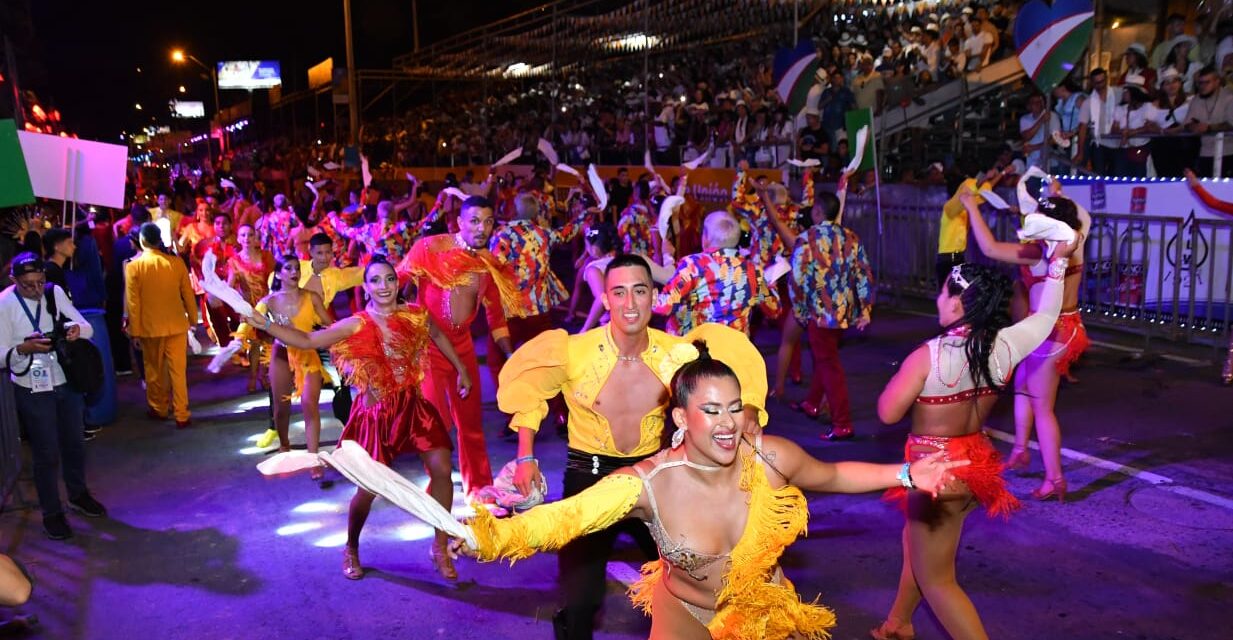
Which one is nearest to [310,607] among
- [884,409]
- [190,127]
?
[884,409]

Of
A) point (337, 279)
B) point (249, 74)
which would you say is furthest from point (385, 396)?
point (249, 74)

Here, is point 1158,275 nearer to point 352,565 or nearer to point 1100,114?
point 1100,114

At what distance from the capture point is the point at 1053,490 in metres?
6.41

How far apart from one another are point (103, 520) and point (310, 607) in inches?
93.6

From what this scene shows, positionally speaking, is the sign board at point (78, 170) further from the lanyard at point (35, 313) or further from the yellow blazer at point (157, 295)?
the lanyard at point (35, 313)

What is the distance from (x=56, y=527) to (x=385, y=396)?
2.60 metres

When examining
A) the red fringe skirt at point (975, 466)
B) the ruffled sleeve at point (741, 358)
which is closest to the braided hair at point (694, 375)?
the ruffled sleeve at point (741, 358)

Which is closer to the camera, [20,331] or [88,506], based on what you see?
[20,331]

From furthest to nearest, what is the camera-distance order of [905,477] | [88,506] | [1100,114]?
[1100,114]
[88,506]
[905,477]

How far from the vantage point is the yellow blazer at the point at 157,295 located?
8758 millimetres

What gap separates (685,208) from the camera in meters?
15.4

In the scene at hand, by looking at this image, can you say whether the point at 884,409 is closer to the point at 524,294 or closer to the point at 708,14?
the point at 524,294

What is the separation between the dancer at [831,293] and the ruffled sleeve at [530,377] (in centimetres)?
439

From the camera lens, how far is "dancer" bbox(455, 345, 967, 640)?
3062mm
